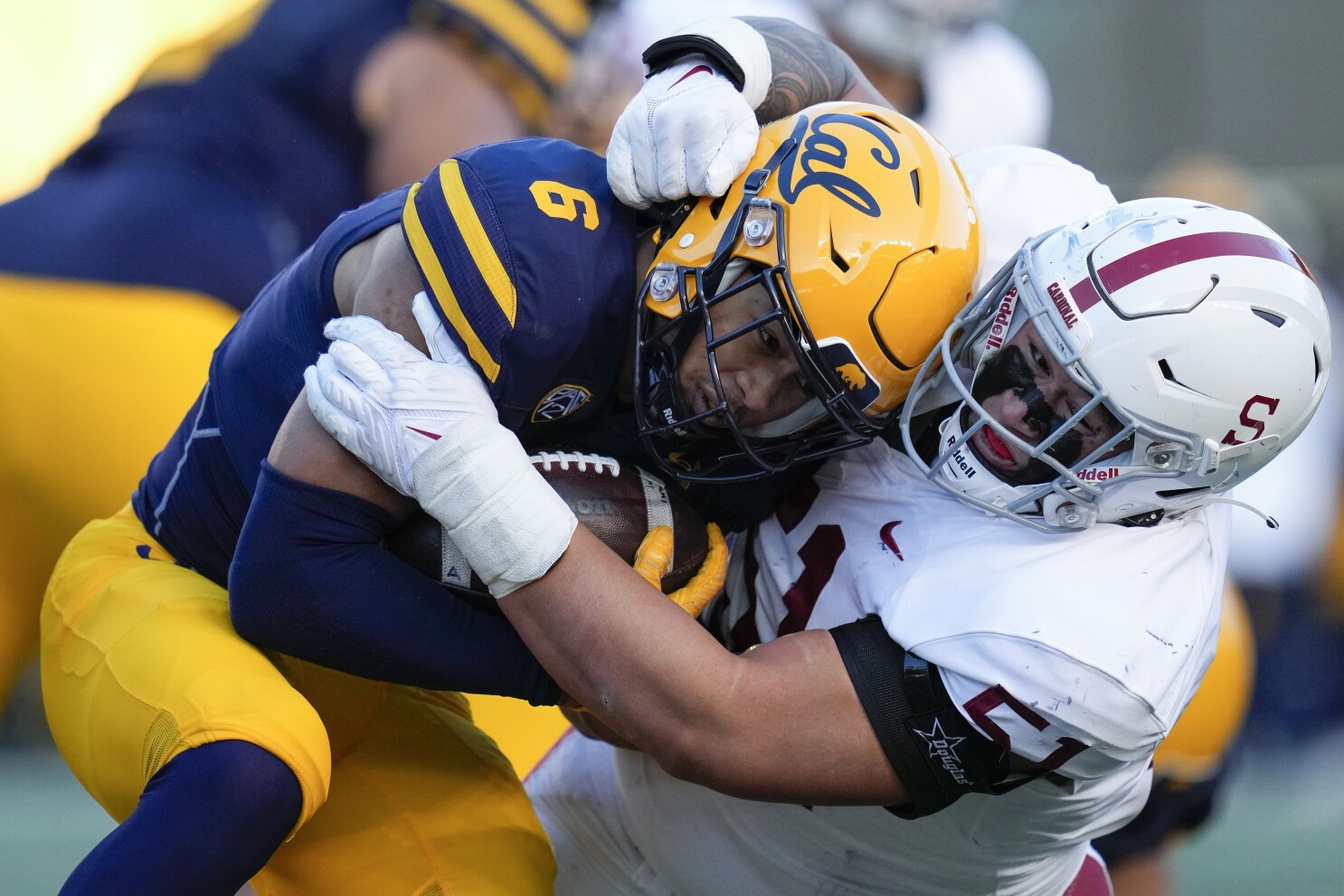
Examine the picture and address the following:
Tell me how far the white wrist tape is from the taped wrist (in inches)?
27.0

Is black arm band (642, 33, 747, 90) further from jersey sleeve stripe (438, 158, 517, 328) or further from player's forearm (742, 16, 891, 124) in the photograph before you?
jersey sleeve stripe (438, 158, 517, 328)

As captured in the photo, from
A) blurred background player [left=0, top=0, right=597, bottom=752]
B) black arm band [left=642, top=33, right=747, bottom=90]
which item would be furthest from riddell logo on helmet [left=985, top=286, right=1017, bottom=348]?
blurred background player [left=0, top=0, right=597, bottom=752]

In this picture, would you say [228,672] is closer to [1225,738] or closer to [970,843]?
[970,843]

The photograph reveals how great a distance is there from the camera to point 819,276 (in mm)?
1863

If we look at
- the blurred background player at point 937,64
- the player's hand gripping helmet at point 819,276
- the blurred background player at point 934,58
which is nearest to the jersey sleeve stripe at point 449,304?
the player's hand gripping helmet at point 819,276

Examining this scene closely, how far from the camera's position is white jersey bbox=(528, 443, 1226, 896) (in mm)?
1787

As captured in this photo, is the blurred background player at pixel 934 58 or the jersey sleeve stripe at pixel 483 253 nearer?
the jersey sleeve stripe at pixel 483 253

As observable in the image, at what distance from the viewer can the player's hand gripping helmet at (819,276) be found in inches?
73.6

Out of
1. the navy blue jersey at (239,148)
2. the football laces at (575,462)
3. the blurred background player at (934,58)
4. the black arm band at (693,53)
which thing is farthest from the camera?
the blurred background player at (934,58)

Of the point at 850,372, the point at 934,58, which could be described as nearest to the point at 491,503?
the point at 850,372

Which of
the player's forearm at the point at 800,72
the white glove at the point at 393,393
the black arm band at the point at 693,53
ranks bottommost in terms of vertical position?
the white glove at the point at 393,393

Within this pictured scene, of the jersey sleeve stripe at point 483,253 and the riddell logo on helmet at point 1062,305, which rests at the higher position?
the jersey sleeve stripe at point 483,253

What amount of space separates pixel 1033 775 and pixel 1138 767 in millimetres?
315

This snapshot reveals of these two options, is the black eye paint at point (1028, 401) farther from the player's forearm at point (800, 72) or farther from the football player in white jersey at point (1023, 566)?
the player's forearm at point (800, 72)
